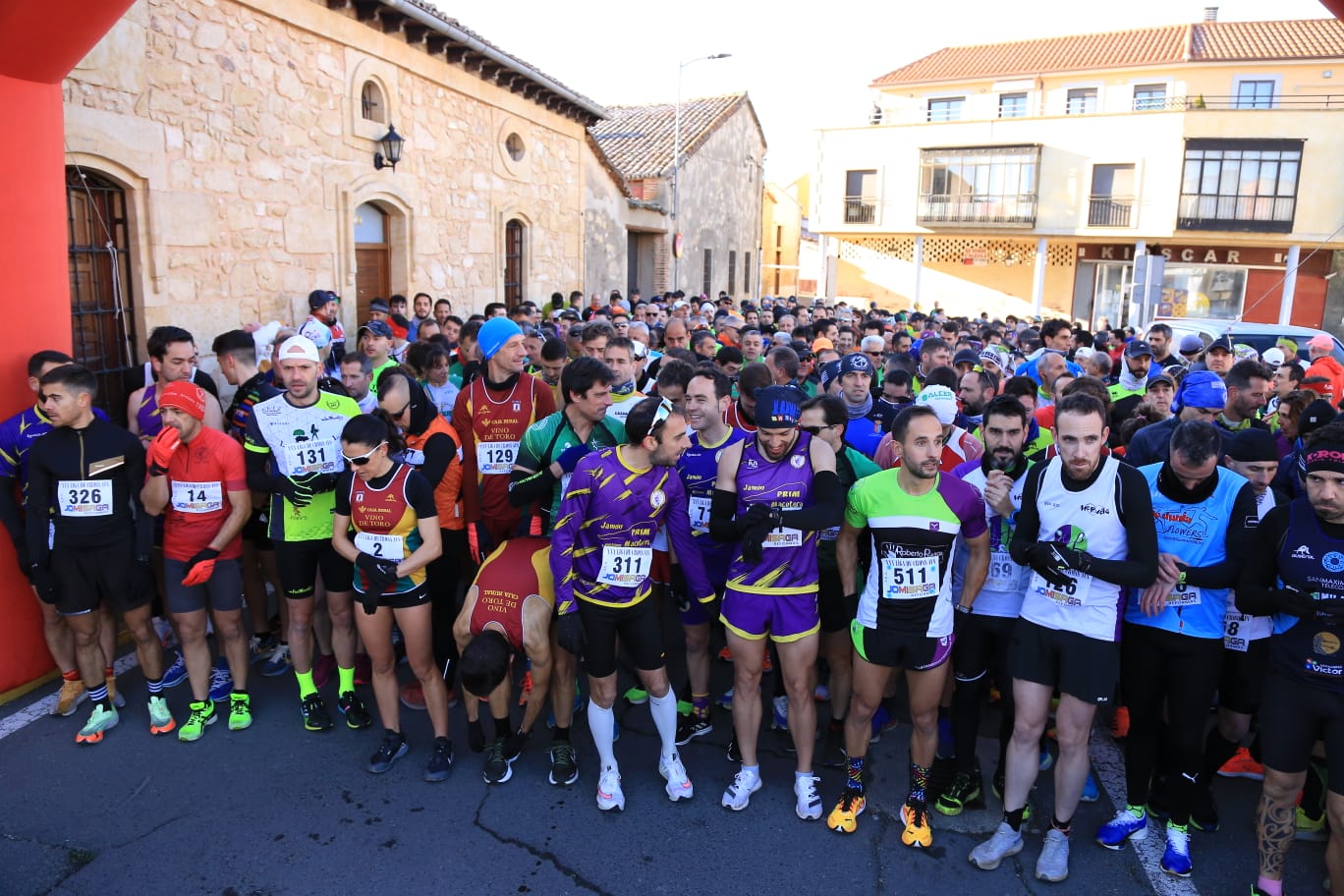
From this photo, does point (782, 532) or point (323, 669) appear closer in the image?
point (782, 532)

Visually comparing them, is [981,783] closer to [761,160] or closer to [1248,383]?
[1248,383]

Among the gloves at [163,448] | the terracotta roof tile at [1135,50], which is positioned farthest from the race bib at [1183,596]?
the terracotta roof tile at [1135,50]

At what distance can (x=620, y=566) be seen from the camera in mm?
4105

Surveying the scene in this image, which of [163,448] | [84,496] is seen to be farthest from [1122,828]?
[84,496]

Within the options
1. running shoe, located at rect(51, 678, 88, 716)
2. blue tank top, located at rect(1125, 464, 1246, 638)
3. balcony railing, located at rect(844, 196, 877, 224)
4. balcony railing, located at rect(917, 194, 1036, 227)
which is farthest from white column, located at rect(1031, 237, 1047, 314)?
running shoe, located at rect(51, 678, 88, 716)

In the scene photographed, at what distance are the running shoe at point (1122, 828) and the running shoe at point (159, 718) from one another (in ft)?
15.6

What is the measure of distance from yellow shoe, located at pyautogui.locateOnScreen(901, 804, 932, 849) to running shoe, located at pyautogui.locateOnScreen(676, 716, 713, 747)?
1241mm

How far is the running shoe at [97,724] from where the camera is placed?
467 centimetres

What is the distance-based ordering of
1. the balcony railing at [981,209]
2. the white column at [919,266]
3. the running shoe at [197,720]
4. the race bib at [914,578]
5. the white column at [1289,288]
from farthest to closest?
the white column at [919,266]
the balcony railing at [981,209]
the white column at [1289,288]
the running shoe at [197,720]
the race bib at [914,578]

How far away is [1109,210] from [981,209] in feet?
14.8

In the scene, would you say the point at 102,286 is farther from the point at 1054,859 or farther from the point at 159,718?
the point at 1054,859

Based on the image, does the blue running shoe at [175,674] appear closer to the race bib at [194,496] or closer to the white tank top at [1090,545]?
the race bib at [194,496]

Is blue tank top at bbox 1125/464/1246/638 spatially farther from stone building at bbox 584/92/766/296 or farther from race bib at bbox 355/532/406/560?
stone building at bbox 584/92/766/296

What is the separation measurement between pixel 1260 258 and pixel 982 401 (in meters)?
33.3
